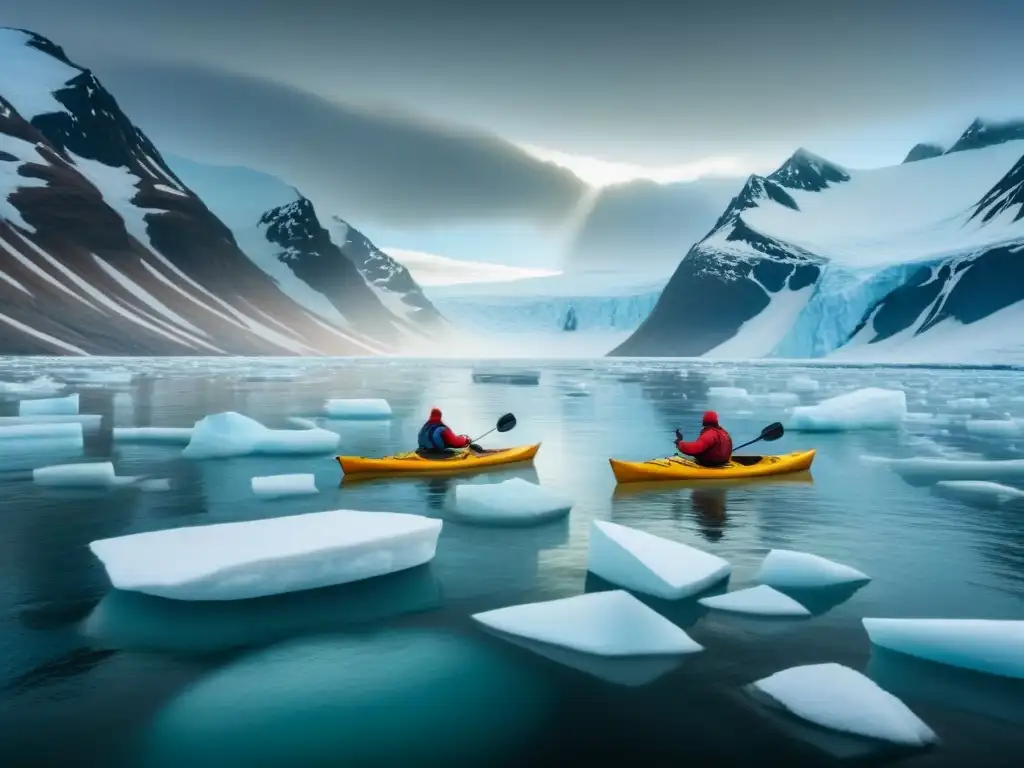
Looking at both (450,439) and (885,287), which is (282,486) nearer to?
(450,439)

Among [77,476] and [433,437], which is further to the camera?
[433,437]

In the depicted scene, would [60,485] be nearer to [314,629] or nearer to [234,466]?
[234,466]

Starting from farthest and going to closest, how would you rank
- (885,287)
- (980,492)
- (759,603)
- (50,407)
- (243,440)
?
(885,287)
(50,407)
(243,440)
(980,492)
(759,603)

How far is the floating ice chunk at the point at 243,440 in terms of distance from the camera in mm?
17781

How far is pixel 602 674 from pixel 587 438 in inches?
639

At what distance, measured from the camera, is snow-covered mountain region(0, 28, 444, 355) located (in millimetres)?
118000

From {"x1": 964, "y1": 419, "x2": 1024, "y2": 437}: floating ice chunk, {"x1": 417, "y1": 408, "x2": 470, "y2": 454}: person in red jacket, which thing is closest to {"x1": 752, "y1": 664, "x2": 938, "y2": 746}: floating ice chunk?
{"x1": 417, "y1": 408, "x2": 470, "y2": 454}: person in red jacket

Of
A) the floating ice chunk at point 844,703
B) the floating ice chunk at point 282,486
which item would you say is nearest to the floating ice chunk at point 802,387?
the floating ice chunk at point 282,486

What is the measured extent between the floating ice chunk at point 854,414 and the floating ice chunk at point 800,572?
16942mm

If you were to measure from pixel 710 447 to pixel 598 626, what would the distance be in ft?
29.2

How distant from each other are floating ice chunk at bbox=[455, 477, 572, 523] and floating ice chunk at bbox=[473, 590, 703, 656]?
4.41 metres

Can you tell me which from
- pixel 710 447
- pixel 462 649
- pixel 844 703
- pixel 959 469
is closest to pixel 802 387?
pixel 959 469

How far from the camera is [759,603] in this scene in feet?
25.4

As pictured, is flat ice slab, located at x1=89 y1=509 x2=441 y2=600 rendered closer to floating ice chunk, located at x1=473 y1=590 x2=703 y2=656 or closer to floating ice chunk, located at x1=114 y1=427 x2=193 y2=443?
floating ice chunk, located at x1=473 y1=590 x2=703 y2=656
